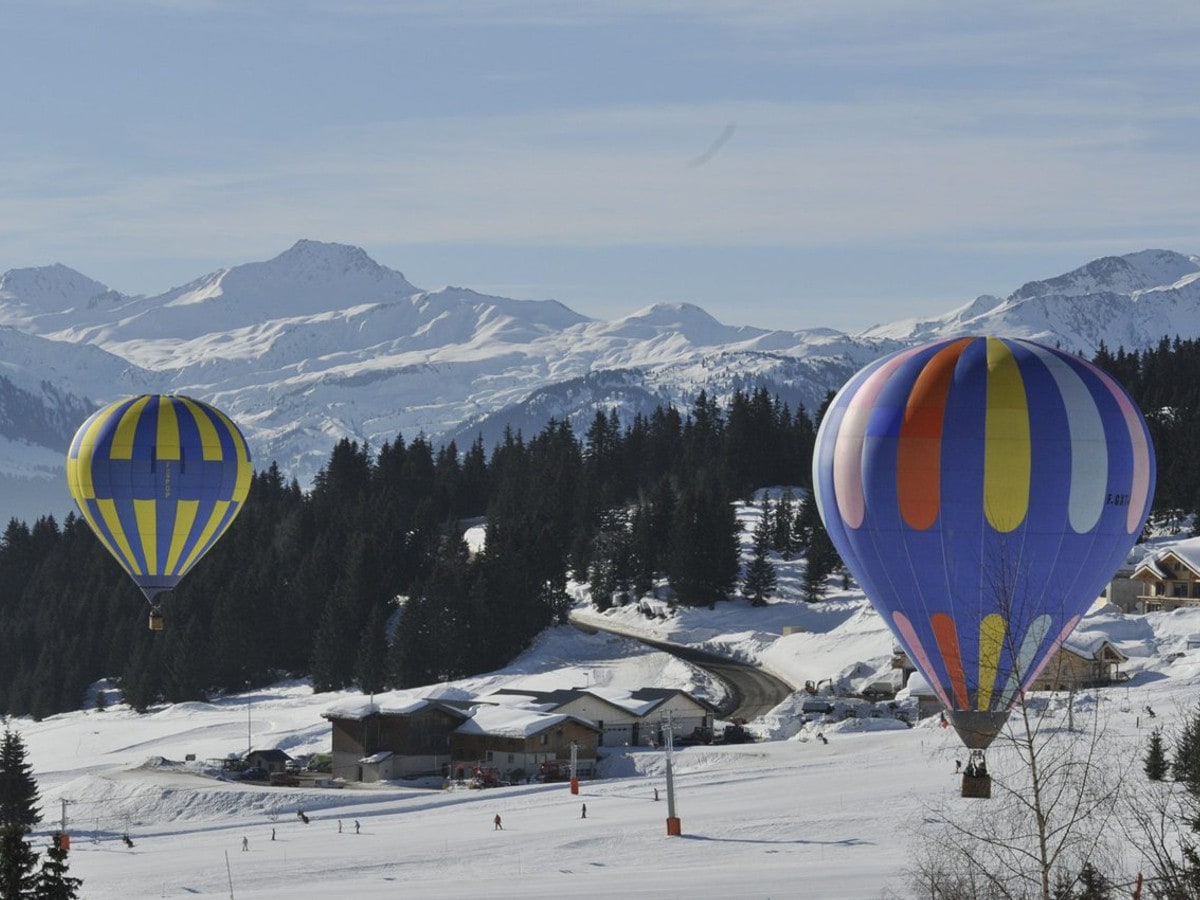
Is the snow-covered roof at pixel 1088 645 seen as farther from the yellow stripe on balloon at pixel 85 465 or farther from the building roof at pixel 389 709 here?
the yellow stripe on balloon at pixel 85 465

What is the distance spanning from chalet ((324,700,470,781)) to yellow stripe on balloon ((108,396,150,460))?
43.8 feet

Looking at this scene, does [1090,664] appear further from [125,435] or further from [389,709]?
[125,435]

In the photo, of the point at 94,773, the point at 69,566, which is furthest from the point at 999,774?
the point at 69,566

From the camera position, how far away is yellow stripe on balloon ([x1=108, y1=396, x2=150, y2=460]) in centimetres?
7725

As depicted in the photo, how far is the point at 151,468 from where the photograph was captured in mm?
76938

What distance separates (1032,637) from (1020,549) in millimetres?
1905

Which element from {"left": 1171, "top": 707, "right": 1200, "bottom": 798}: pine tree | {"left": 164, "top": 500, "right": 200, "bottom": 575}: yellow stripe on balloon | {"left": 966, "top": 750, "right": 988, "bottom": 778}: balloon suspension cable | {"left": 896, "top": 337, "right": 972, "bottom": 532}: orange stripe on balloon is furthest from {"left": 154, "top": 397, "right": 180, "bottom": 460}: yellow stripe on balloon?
{"left": 966, "top": 750, "right": 988, "bottom": 778}: balloon suspension cable

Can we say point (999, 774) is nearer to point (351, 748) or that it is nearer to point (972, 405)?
point (972, 405)

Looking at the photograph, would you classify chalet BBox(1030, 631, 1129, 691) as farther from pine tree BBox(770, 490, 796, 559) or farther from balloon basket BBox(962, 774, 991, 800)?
balloon basket BBox(962, 774, 991, 800)

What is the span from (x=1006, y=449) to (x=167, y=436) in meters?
42.2

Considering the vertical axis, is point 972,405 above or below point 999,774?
above

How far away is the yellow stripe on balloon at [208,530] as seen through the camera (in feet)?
257

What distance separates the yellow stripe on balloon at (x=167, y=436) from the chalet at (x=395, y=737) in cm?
1246

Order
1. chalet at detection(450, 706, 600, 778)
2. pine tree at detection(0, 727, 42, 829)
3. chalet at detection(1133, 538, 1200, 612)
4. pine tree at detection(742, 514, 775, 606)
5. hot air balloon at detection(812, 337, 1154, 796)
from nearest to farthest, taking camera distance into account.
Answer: hot air balloon at detection(812, 337, 1154, 796), pine tree at detection(0, 727, 42, 829), chalet at detection(450, 706, 600, 778), chalet at detection(1133, 538, 1200, 612), pine tree at detection(742, 514, 775, 606)
